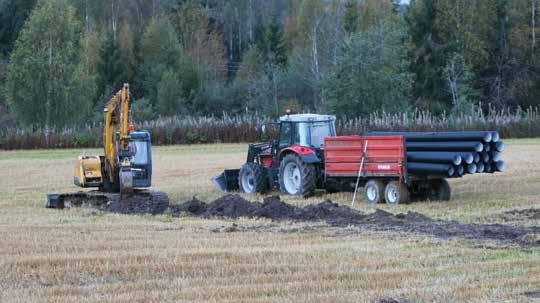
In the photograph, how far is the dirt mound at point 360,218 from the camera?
1533cm

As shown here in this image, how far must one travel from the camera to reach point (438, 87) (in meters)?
66.8

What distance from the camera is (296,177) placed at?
921 inches

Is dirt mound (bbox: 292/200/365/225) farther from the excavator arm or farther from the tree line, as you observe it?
the tree line

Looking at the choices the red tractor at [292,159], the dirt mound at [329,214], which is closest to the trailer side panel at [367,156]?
the red tractor at [292,159]

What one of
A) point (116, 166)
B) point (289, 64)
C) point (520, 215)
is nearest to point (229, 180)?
point (116, 166)

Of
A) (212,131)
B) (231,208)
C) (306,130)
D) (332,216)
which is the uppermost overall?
(212,131)

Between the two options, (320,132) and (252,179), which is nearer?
(320,132)

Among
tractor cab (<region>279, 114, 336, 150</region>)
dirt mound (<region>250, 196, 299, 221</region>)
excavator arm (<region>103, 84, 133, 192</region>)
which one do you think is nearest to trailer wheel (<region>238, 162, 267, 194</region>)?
tractor cab (<region>279, 114, 336, 150</region>)

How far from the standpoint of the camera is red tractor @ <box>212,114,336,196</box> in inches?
904

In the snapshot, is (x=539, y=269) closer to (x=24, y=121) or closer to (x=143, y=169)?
(x=143, y=169)

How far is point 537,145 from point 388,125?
8185mm

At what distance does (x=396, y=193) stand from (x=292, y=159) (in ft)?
9.49

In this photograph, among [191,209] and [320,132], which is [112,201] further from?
[320,132]

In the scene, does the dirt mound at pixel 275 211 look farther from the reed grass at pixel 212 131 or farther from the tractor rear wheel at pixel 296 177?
the reed grass at pixel 212 131
